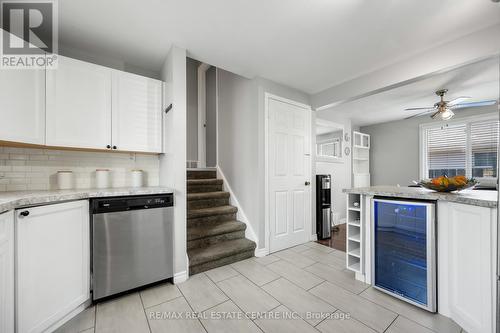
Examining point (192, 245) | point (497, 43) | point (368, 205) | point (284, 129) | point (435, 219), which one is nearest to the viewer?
point (435, 219)

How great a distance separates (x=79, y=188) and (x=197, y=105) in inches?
110

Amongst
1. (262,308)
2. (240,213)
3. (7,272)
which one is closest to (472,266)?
(262,308)

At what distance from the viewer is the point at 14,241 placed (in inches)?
47.5

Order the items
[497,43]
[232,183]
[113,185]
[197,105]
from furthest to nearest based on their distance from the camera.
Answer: [197,105]
[232,183]
[113,185]
[497,43]

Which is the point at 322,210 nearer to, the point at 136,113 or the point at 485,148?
the point at 485,148

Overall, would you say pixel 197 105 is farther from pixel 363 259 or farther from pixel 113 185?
pixel 363 259

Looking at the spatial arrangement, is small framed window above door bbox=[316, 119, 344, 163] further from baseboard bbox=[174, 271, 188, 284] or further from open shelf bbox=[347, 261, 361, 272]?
baseboard bbox=[174, 271, 188, 284]

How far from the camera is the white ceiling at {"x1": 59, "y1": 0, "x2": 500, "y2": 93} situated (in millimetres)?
1582

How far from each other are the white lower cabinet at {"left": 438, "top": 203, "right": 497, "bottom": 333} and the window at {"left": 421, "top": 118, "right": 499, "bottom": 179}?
33cm

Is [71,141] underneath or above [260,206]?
above

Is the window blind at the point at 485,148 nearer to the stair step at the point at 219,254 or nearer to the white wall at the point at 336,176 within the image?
the stair step at the point at 219,254

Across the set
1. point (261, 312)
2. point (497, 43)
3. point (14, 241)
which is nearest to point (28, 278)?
point (14, 241)

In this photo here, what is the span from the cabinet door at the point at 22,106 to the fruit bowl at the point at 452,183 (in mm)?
3518

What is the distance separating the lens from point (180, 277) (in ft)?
6.80
